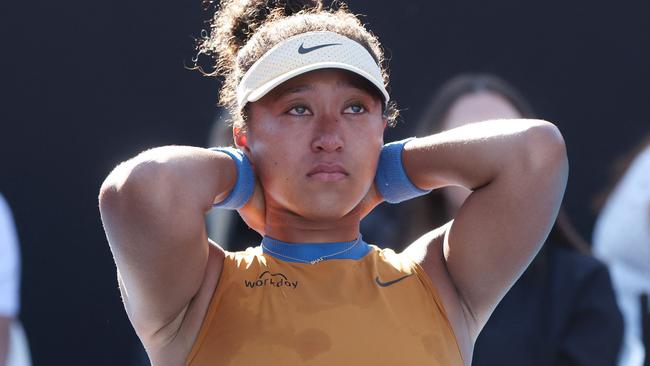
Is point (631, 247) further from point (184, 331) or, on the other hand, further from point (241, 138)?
point (184, 331)

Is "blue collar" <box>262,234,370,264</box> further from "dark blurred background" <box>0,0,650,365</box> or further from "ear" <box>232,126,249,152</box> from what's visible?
"dark blurred background" <box>0,0,650,365</box>

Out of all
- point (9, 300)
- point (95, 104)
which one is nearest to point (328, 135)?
point (9, 300)

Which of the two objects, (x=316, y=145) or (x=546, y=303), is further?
(x=546, y=303)

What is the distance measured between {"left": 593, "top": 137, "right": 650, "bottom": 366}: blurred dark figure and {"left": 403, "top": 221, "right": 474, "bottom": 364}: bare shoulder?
1.21m

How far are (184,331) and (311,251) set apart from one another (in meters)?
0.27

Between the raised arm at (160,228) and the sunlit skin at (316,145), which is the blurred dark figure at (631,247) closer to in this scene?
the sunlit skin at (316,145)

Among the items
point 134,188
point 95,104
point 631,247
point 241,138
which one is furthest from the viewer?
point 95,104

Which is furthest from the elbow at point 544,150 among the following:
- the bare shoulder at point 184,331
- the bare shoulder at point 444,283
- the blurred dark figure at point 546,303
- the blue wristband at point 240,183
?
the blurred dark figure at point 546,303

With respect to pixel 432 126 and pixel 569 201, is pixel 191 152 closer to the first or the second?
pixel 432 126

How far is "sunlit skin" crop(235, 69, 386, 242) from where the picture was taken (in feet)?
6.59

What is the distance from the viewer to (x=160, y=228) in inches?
73.6

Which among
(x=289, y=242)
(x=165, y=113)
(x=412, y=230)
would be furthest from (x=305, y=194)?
(x=165, y=113)

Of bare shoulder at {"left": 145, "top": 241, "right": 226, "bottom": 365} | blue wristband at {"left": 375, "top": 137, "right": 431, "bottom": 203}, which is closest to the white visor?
blue wristband at {"left": 375, "top": 137, "right": 431, "bottom": 203}

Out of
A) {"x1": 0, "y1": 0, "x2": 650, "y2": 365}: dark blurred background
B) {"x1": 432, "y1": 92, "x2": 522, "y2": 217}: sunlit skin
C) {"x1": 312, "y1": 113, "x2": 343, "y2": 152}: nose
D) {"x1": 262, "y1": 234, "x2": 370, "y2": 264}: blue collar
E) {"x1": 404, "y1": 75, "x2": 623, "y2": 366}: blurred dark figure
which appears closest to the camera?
{"x1": 312, "y1": 113, "x2": 343, "y2": 152}: nose
